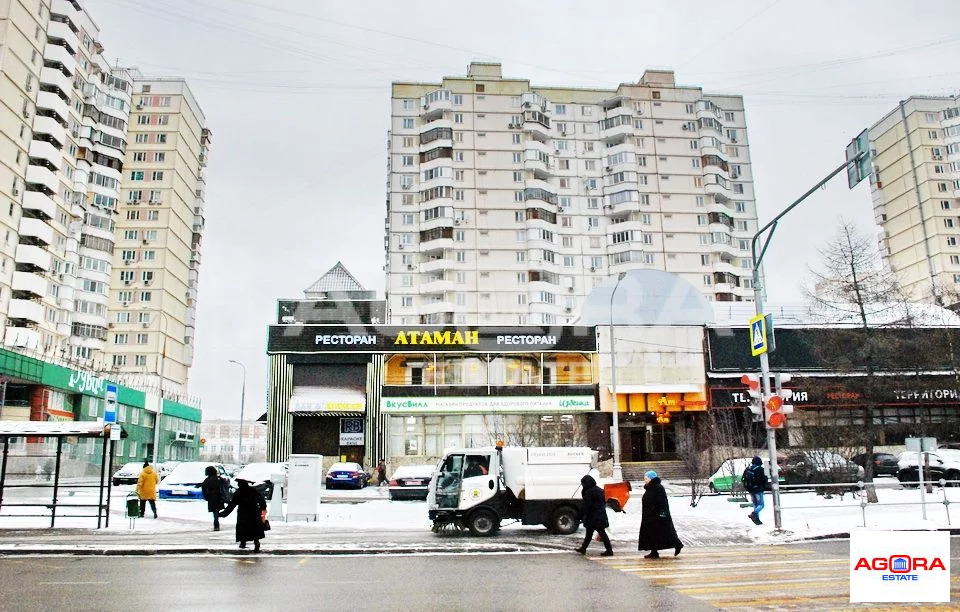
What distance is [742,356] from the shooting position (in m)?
47.3

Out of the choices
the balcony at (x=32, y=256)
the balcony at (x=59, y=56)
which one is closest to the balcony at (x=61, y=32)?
the balcony at (x=59, y=56)

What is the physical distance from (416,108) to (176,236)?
31953 millimetres

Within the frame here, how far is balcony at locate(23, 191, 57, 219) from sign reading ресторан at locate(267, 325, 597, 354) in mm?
31079

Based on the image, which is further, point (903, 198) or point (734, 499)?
point (903, 198)

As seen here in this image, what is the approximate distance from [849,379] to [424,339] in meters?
27.1

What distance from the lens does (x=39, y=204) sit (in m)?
63.0

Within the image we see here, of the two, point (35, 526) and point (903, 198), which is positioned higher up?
point (903, 198)

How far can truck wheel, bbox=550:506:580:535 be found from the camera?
18125 mm

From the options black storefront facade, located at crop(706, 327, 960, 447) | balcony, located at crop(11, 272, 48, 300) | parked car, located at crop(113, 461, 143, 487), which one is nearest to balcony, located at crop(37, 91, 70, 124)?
balcony, located at crop(11, 272, 48, 300)

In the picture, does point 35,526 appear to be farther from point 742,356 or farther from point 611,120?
point 611,120

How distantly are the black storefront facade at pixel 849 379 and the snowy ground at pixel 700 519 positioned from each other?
3.45 meters

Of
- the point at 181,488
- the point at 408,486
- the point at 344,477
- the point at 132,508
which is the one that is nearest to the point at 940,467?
the point at 408,486

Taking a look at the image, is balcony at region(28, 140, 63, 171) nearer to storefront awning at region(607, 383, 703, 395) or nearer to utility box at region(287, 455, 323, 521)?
storefront awning at region(607, 383, 703, 395)

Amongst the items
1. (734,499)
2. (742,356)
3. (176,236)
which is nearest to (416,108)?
(176,236)
